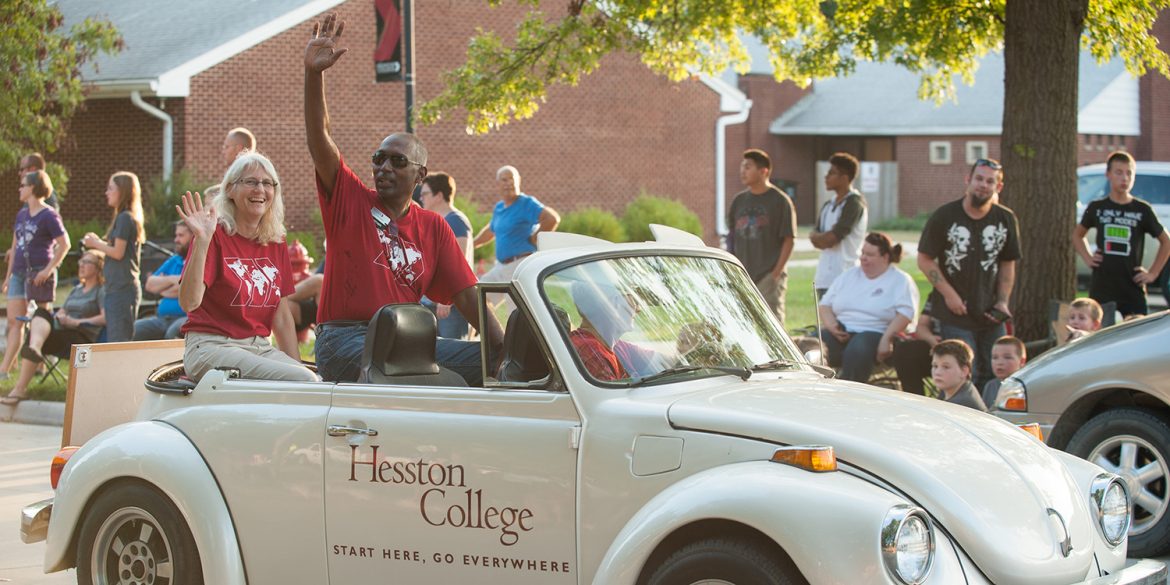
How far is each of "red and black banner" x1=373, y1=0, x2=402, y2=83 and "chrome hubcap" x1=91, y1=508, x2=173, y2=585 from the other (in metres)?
9.98

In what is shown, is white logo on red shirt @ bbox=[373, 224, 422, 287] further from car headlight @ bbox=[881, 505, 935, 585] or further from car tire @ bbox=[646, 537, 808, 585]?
car headlight @ bbox=[881, 505, 935, 585]

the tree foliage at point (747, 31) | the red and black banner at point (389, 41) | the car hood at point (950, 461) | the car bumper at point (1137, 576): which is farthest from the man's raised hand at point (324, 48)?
the red and black banner at point (389, 41)

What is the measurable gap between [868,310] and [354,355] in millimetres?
6303

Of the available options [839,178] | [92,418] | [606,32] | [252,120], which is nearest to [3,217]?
[252,120]

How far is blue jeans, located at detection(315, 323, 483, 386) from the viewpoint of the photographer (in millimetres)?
5984

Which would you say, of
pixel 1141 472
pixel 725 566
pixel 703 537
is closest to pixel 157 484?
pixel 703 537

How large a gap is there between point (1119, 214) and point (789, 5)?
5276 mm

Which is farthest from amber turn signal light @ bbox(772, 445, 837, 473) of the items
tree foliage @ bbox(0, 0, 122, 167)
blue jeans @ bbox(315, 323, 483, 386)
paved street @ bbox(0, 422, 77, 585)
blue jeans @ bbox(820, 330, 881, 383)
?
tree foliage @ bbox(0, 0, 122, 167)

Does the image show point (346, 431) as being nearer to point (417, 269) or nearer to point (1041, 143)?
point (417, 269)

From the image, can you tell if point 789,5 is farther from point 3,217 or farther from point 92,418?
point 3,217

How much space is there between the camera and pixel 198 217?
6453 millimetres

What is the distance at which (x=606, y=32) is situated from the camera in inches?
634

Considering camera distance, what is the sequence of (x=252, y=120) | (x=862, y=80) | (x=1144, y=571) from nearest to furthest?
1. (x=1144, y=571)
2. (x=252, y=120)
3. (x=862, y=80)

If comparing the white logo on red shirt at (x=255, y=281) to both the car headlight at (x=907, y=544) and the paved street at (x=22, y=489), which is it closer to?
the paved street at (x=22, y=489)
